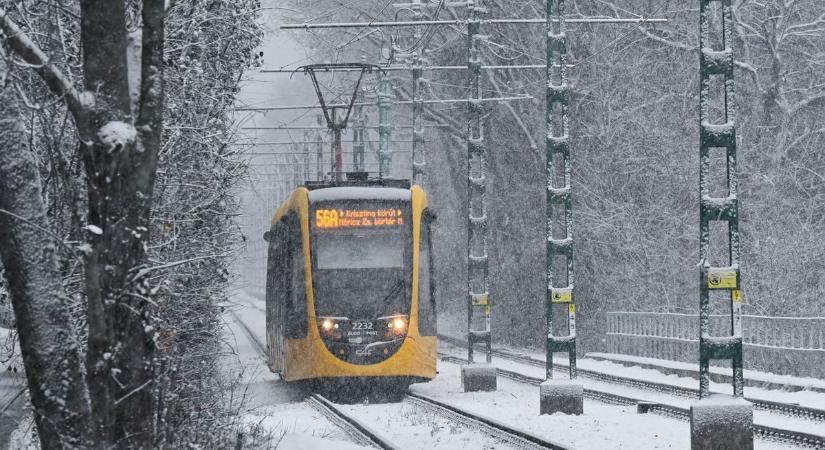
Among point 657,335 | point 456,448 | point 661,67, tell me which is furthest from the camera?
point 661,67

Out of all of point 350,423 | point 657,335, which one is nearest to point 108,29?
point 350,423

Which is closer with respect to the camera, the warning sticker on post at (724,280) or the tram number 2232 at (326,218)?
the warning sticker on post at (724,280)

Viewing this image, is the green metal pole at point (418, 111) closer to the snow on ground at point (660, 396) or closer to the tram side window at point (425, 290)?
the snow on ground at point (660, 396)

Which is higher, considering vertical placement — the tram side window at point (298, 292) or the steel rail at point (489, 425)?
the tram side window at point (298, 292)

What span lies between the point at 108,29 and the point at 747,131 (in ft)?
76.8

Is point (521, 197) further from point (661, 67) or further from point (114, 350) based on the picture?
point (114, 350)

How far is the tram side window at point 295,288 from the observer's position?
20438 millimetres

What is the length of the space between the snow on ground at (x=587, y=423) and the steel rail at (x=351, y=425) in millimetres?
1691

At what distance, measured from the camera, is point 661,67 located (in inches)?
1212

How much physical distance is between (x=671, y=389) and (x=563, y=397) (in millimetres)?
3253

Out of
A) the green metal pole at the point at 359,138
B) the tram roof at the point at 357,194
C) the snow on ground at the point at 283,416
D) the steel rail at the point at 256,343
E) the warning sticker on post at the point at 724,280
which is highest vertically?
the green metal pole at the point at 359,138

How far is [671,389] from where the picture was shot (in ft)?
64.3

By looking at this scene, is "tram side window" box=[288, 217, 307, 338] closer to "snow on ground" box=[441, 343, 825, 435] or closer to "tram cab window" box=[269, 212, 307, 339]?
"tram cab window" box=[269, 212, 307, 339]

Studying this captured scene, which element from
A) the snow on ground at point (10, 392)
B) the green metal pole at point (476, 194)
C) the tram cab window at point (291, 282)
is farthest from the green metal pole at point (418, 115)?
the snow on ground at point (10, 392)
